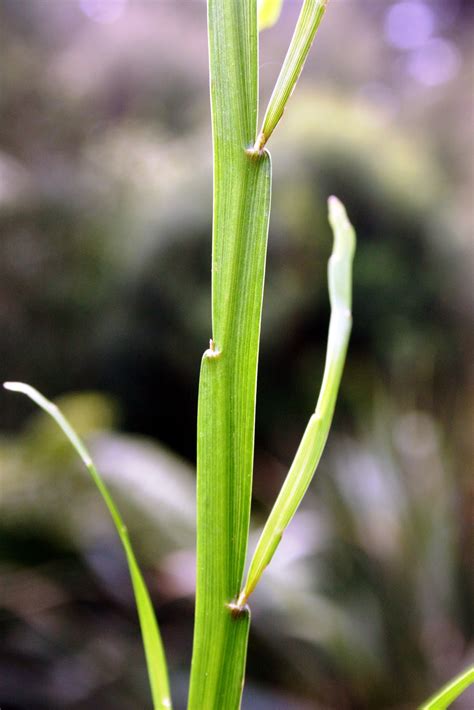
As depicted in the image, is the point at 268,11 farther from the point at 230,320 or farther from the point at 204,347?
the point at 204,347

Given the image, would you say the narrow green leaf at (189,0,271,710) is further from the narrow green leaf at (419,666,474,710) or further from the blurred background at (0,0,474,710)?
the blurred background at (0,0,474,710)

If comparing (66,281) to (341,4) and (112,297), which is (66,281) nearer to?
(112,297)

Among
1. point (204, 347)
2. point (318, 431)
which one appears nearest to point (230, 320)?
point (318, 431)

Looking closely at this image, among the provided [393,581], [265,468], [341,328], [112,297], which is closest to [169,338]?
[112,297]

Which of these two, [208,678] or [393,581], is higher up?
[208,678]

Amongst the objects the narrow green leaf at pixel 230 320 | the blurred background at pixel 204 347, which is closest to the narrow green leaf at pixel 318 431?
the narrow green leaf at pixel 230 320

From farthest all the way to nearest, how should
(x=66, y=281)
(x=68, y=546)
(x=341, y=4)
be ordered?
(x=341, y=4) < (x=66, y=281) < (x=68, y=546)

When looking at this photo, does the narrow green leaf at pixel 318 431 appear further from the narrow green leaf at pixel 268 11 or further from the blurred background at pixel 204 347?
the blurred background at pixel 204 347
